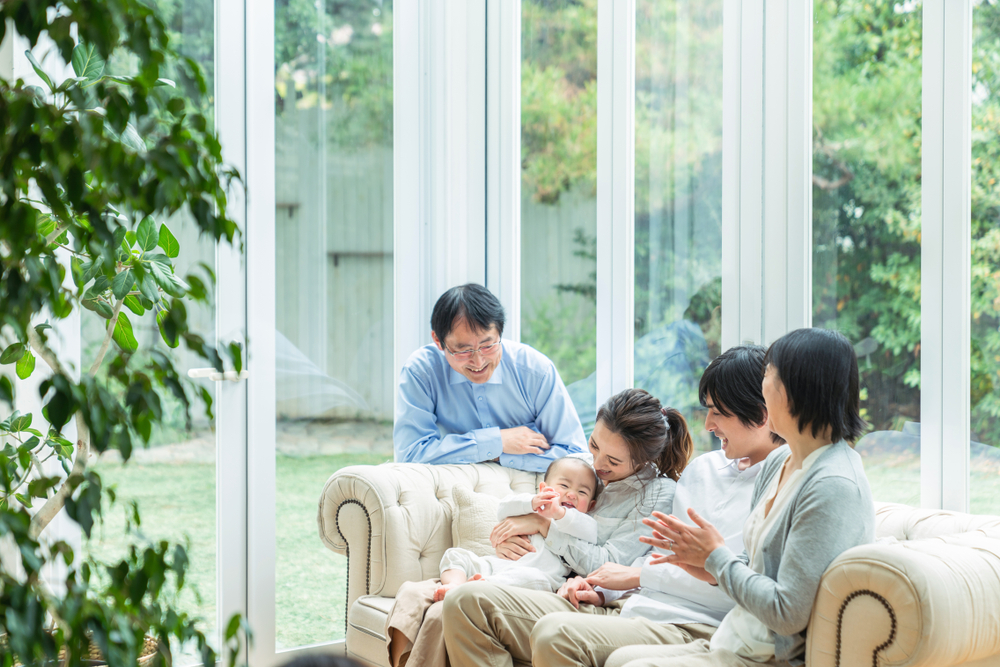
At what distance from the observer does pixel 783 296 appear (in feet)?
7.61

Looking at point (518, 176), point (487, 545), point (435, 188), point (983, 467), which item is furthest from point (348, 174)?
point (983, 467)

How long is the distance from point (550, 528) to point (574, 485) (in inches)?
6.7

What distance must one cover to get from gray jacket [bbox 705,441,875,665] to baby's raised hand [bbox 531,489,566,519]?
0.66 m

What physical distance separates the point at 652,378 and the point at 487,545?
0.77m

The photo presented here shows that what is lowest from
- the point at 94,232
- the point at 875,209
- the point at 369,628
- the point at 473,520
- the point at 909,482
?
the point at 369,628

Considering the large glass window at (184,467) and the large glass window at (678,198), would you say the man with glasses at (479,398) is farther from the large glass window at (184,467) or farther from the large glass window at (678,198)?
the large glass window at (184,467)

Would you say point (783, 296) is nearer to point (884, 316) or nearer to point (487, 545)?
point (884, 316)

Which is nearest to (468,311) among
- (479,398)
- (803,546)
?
(479,398)

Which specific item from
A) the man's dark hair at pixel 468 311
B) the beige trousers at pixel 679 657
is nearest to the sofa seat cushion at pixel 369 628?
the beige trousers at pixel 679 657

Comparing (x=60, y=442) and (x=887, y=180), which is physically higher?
(x=887, y=180)

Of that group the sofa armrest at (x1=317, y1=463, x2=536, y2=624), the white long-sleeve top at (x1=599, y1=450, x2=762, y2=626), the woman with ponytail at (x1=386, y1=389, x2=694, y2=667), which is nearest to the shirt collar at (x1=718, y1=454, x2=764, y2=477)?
the white long-sleeve top at (x1=599, y1=450, x2=762, y2=626)

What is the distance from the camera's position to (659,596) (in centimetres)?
197

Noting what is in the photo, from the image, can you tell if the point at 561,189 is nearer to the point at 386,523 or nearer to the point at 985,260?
the point at 386,523

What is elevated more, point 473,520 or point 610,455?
point 610,455
